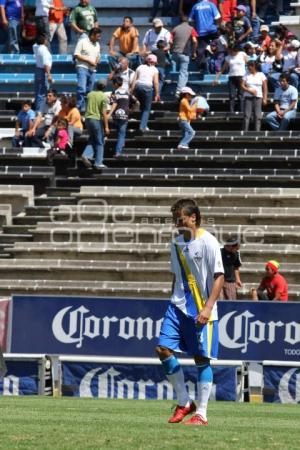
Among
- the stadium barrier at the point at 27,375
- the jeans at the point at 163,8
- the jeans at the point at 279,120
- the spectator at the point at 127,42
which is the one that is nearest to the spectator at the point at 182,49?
the spectator at the point at 127,42

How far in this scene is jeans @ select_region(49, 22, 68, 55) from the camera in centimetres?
3016

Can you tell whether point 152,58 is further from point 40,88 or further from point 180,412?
point 180,412

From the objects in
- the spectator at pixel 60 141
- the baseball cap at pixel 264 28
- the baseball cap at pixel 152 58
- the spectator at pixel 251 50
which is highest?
the baseball cap at pixel 264 28

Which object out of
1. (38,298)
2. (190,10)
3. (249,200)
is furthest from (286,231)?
(190,10)

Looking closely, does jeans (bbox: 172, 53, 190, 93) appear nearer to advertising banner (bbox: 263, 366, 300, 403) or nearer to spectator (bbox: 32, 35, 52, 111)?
spectator (bbox: 32, 35, 52, 111)

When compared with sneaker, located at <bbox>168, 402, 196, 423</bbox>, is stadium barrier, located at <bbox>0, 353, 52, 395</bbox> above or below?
below

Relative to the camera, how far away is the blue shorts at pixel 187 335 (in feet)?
35.9

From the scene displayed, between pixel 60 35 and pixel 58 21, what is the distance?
14.7 inches

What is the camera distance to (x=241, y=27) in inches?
1080

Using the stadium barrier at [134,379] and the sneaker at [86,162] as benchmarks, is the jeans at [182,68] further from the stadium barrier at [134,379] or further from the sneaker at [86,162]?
the stadium barrier at [134,379]

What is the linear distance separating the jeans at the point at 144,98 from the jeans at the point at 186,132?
96 cm

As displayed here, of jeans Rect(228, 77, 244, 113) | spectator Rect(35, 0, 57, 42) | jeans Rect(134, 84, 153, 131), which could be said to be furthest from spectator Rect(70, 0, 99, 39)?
jeans Rect(228, 77, 244, 113)

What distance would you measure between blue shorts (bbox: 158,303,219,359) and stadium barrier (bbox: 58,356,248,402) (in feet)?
17.0

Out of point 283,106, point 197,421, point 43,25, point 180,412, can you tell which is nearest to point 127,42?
point 43,25
